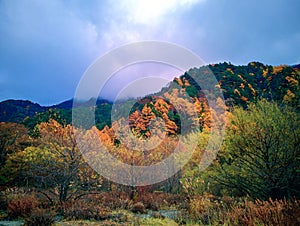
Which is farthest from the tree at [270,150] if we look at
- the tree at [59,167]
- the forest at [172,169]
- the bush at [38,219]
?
the tree at [59,167]

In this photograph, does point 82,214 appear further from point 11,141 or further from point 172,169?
point 11,141

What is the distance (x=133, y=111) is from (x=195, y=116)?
8809mm

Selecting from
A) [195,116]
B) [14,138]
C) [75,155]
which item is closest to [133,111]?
[195,116]

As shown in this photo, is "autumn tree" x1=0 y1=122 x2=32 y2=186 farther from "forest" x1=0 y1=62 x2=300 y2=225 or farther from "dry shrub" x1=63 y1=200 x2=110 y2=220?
"dry shrub" x1=63 y1=200 x2=110 y2=220

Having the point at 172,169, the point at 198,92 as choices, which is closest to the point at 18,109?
the point at 198,92

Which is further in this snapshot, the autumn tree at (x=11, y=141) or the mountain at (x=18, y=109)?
the mountain at (x=18, y=109)

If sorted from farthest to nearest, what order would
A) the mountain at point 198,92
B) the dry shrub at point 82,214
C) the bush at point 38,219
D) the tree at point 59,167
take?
the mountain at point 198,92 < the tree at point 59,167 < the dry shrub at point 82,214 < the bush at point 38,219

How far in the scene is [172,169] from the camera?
2295 cm

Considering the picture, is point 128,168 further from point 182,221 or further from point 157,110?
point 157,110

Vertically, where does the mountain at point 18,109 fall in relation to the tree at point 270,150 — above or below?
above

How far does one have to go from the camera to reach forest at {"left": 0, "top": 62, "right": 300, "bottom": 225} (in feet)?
30.0

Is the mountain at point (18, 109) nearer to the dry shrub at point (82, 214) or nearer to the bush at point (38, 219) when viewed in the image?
the dry shrub at point (82, 214)

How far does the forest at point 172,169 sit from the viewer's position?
9.14 m

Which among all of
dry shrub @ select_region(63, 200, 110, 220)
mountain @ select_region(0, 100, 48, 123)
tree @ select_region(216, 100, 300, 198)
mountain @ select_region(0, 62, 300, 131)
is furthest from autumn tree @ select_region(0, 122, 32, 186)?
mountain @ select_region(0, 100, 48, 123)
